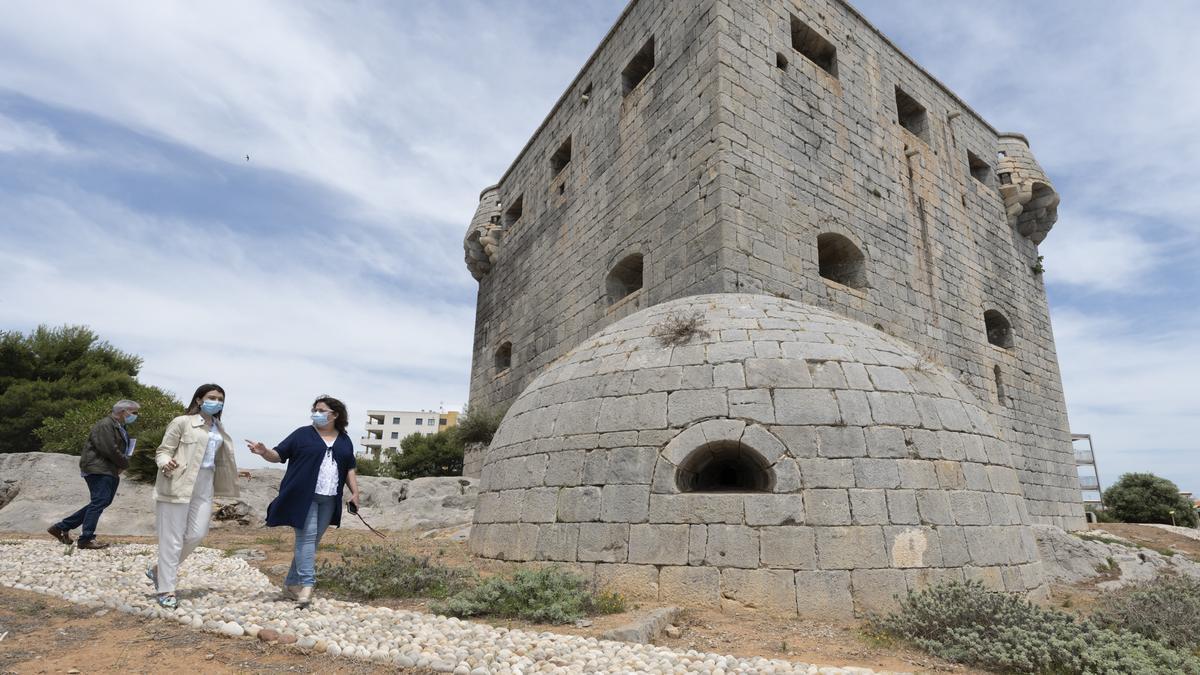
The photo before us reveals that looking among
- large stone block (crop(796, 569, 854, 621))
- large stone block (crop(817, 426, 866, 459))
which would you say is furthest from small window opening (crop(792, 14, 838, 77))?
large stone block (crop(796, 569, 854, 621))

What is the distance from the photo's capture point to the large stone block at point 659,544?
530cm

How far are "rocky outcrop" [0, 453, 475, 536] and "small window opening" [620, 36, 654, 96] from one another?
9.16m

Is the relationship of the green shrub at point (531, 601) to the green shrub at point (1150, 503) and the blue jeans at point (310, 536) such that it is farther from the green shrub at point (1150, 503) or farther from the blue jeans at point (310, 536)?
the green shrub at point (1150, 503)

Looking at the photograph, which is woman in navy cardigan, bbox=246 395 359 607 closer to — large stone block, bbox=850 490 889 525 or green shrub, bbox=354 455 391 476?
large stone block, bbox=850 490 889 525

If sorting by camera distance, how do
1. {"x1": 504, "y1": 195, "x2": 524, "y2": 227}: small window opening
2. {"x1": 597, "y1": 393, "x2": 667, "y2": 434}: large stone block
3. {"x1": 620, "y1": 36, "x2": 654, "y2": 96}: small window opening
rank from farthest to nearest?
1. {"x1": 504, "y1": 195, "x2": 524, "y2": 227}: small window opening
2. {"x1": 620, "y1": 36, "x2": 654, "y2": 96}: small window opening
3. {"x1": 597, "y1": 393, "x2": 667, "y2": 434}: large stone block

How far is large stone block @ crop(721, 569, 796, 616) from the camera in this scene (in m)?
4.94

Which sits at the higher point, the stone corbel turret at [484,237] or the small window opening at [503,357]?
the stone corbel turret at [484,237]

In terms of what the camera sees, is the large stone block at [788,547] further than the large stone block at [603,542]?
No

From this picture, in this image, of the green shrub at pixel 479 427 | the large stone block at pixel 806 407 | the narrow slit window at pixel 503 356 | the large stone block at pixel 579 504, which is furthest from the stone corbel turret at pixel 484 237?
the large stone block at pixel 806 407

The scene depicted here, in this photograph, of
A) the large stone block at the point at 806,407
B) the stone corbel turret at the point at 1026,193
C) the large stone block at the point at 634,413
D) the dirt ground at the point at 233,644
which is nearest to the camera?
the dirt ground at the point at 233,644

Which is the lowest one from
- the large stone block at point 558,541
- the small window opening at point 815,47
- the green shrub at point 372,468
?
the large stone block at point 558,541

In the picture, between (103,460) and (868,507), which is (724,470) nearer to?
(868,507)

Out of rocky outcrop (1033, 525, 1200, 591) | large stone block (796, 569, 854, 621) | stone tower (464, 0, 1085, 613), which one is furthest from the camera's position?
rocky outcrop (1033, 525, 1200, 591)

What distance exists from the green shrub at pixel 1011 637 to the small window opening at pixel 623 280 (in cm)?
824
